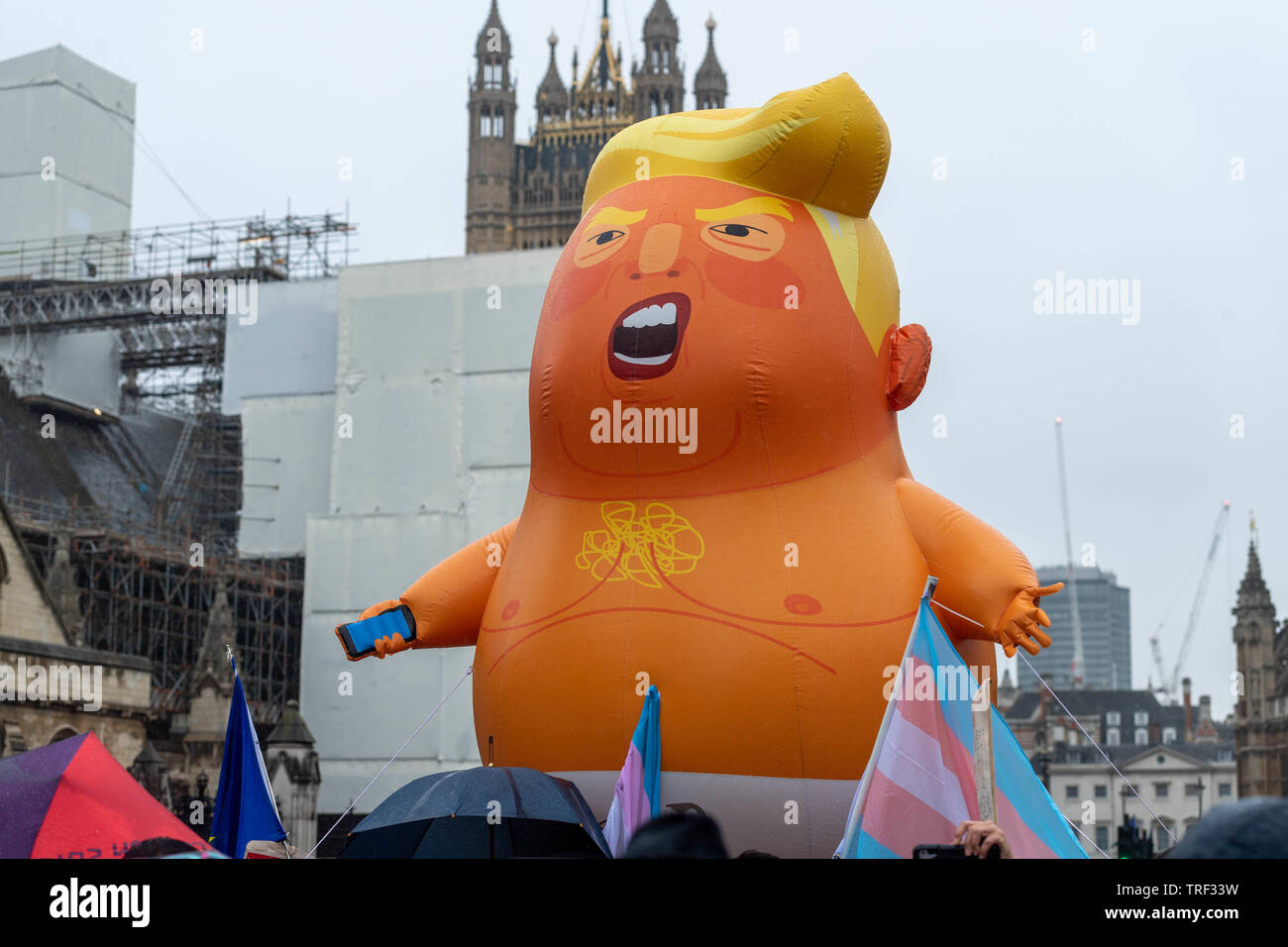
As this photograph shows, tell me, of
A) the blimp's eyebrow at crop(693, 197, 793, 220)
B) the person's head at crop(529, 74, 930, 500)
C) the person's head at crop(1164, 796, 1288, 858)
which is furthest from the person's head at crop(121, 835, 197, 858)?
the blimp's eyebrow at crop(693, 197, 793, 220)

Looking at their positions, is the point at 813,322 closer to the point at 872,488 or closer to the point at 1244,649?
the point at 872,488

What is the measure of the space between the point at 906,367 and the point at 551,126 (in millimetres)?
118249

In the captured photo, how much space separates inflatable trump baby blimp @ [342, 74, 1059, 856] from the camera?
359 inches

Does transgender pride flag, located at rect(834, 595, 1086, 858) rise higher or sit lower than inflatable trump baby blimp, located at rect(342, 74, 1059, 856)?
lower

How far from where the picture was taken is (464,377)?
39.3 metres

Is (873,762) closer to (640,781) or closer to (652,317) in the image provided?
(640,781)

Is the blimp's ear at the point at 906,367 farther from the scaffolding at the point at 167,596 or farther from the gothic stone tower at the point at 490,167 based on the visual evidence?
the gothic stone tower at the point at 490,167

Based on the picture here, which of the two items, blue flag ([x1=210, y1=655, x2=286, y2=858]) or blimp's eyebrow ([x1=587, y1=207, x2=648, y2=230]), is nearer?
blimp's eyebrow ([x1=587, y1=207, x2=648, y2=230])

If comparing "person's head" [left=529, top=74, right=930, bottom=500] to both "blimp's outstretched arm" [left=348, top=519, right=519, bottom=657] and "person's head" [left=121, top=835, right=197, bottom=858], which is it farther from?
"person's head" [left=121, top=835, right=197, bottom=858]

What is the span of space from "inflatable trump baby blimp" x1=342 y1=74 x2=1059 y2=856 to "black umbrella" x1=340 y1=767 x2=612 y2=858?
74 cm

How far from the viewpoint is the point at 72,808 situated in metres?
7.19

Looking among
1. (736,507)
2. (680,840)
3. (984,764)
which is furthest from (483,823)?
(680,840)

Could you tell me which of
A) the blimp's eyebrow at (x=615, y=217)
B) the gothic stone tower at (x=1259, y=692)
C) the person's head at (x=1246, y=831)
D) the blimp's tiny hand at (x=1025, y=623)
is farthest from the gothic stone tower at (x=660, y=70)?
the person's head at (x=1246, y=831)
